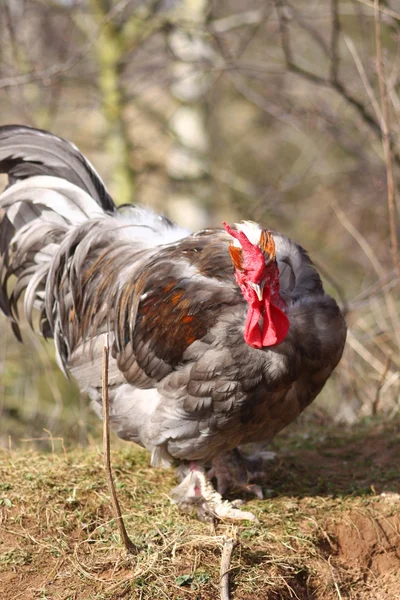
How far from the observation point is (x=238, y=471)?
14.0 feet

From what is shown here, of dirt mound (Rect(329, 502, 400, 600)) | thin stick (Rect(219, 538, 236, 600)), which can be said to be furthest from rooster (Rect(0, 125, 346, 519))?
dirt mound (Rect(329, 502, 400, 600))

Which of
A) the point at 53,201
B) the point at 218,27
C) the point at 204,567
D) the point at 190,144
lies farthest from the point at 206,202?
the point at 204,567

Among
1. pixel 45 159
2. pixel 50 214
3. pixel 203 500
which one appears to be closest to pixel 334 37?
pixel 45 159

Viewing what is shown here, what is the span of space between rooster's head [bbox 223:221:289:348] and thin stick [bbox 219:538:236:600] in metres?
0.96

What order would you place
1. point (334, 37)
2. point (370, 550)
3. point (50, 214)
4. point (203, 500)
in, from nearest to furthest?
1. point (370, 550)
2. point (203, 500)
3. point (50, 214)
4. point (334, 37)

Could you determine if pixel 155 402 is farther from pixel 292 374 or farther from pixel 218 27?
pixel 218 27

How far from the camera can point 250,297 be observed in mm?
3350

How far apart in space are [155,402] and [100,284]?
3.21ft

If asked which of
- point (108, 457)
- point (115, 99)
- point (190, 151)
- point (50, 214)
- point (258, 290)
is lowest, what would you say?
point (108, 457)

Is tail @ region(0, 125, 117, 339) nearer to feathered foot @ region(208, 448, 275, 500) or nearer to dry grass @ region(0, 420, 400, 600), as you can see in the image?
dry grass @ region(0, 420, 400, 600)

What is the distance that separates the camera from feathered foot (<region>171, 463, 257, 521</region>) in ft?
12.4

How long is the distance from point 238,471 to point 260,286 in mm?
1521

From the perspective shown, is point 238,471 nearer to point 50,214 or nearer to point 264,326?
point 264,326

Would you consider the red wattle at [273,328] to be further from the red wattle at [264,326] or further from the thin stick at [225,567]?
the thin stick at [225,567]
